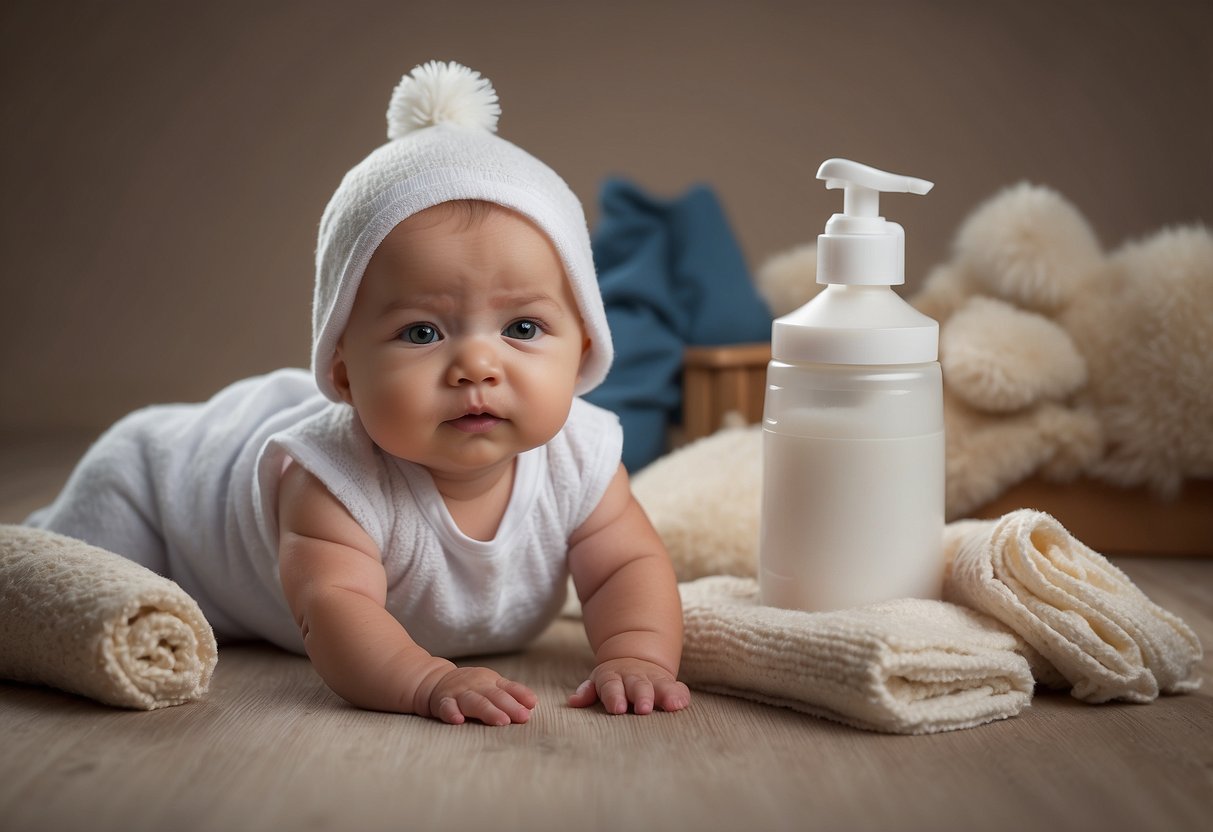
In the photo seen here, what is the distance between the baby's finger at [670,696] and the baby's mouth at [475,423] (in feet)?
0.81

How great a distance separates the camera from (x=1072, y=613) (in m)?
1.08

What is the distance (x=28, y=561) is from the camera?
1112 mm

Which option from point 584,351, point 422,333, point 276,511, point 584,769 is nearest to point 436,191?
point 422,333

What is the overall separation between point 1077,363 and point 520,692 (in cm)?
104

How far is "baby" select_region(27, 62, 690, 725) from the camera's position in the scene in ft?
3.45

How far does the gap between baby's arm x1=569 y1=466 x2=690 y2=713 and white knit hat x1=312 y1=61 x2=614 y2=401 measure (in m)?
0.15

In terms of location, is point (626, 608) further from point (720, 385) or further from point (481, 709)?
point (720, 385)

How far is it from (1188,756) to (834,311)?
44 centimetres

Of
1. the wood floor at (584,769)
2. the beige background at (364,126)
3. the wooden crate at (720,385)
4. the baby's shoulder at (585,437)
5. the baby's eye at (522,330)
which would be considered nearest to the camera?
the wood floor at (584,769)

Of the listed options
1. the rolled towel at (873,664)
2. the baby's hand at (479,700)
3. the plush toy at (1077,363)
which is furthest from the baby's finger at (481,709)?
the plush toy at (1077,363)

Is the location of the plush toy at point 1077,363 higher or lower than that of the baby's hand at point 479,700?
higher

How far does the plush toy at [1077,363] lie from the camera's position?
5.62 ft

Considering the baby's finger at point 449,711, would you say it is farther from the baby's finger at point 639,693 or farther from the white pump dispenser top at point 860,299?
the white pump dispenser top at point 860,299

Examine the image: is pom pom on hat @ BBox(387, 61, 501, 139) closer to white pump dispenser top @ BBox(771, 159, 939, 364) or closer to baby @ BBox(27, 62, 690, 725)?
baby @ BBox(27, 62, 690, 725)
